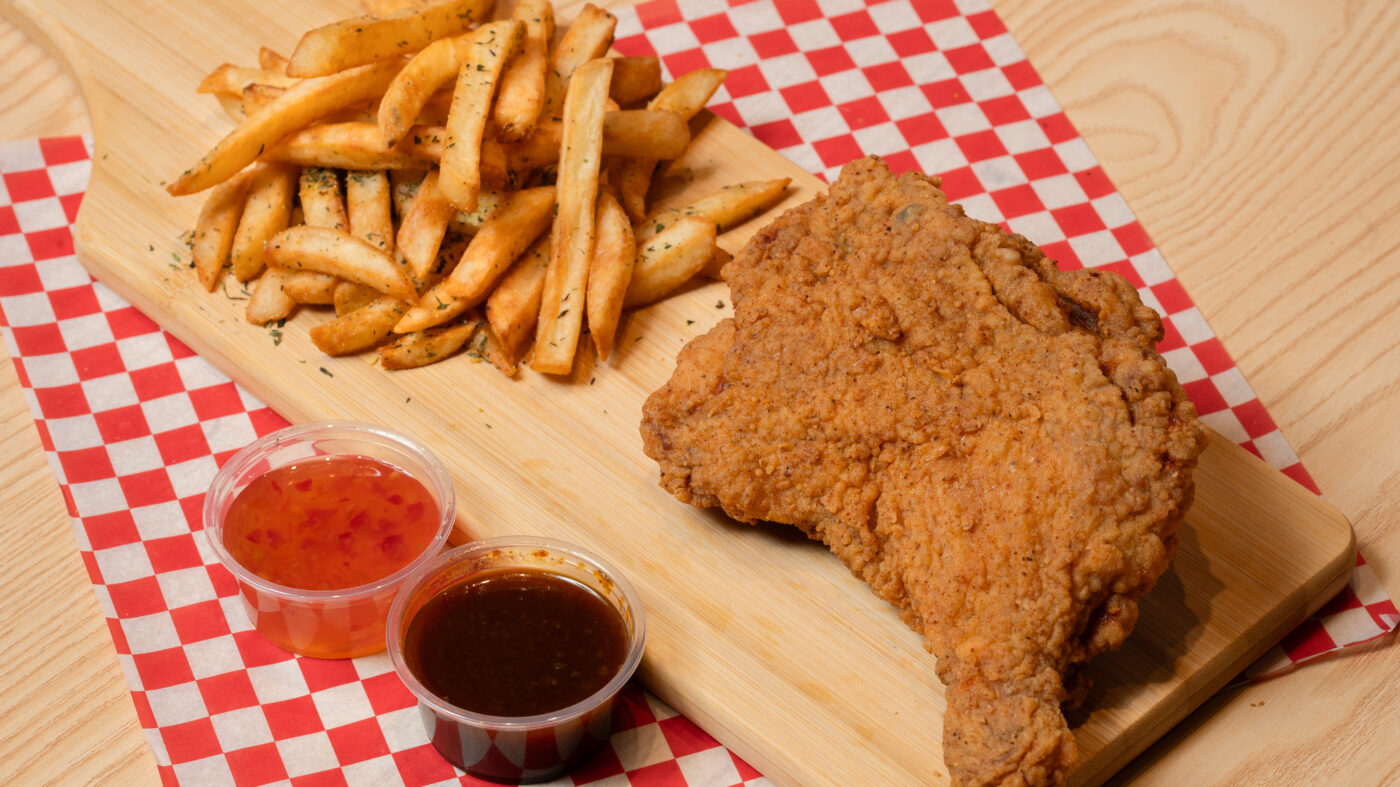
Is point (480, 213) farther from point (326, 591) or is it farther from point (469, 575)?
point (326, 591)

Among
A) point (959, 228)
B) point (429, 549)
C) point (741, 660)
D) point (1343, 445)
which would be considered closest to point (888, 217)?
point (959, 228)

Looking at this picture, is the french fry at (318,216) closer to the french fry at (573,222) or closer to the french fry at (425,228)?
the french fry at (425,228)

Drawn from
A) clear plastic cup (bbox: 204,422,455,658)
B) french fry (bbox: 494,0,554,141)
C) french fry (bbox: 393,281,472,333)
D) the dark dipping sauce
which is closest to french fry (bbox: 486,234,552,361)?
french fry (bbox: 393,281,472,333)

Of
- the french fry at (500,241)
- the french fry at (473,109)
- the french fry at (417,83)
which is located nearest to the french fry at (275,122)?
the french fry at (417,83)

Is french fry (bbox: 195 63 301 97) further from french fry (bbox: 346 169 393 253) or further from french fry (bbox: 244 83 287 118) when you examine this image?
french fry (bbox: 346 169 393 253)

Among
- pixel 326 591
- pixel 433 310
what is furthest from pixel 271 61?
pixel 326 591
